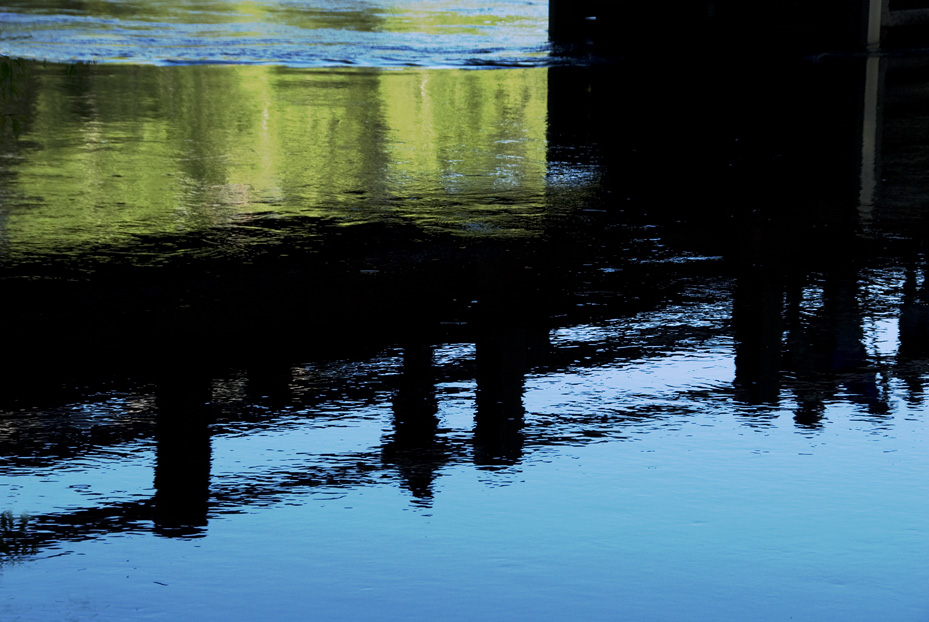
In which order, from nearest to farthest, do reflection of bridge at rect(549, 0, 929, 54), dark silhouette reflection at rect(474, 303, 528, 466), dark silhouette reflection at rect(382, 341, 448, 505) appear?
1. dark silhouette reflection at rect(382, 341, 448, 505)
2. dark silhouette reflection at rect(474, 303, 528, 466)
3. reflection of bridge at rect(549, 0, 929, 54)

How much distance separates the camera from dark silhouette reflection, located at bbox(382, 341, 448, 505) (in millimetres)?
4176

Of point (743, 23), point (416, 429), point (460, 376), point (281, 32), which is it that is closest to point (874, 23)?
point (743, 23)

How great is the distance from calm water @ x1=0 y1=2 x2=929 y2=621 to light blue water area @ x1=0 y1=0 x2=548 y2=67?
8062 millimetres

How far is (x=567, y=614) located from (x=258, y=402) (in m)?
1.96

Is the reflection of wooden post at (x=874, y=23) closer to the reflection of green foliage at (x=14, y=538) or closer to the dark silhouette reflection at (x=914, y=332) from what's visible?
the dark silhouette reflection at (x=914, y=332)

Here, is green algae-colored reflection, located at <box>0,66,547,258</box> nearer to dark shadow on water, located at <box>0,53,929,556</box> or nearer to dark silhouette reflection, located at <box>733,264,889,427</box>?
dark shadow on water, located at <box>0,53,929,556</box>

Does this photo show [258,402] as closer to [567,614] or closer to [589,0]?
[567,614]

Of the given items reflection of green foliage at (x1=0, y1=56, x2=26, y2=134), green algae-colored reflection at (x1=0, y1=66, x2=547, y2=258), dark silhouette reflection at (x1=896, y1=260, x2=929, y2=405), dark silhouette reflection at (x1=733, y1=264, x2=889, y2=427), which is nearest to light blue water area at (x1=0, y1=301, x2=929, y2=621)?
dark silhouette reflection at (x1=733, y1=264, x2=889, y2=427)

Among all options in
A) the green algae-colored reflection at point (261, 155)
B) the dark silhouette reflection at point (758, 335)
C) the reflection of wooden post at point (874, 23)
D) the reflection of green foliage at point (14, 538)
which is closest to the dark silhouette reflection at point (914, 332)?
the dark silhouette reflection at point (758, 335)

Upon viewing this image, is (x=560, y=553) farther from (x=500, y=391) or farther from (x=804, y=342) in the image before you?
(x=804, y=342)

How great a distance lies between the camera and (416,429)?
465cm

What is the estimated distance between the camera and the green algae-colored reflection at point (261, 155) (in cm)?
836

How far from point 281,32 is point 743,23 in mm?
8280

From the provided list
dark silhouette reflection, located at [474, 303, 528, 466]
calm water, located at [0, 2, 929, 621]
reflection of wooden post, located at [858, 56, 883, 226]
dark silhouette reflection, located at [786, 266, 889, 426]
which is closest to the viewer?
calm water, located at [0, 2, 929, 621]
